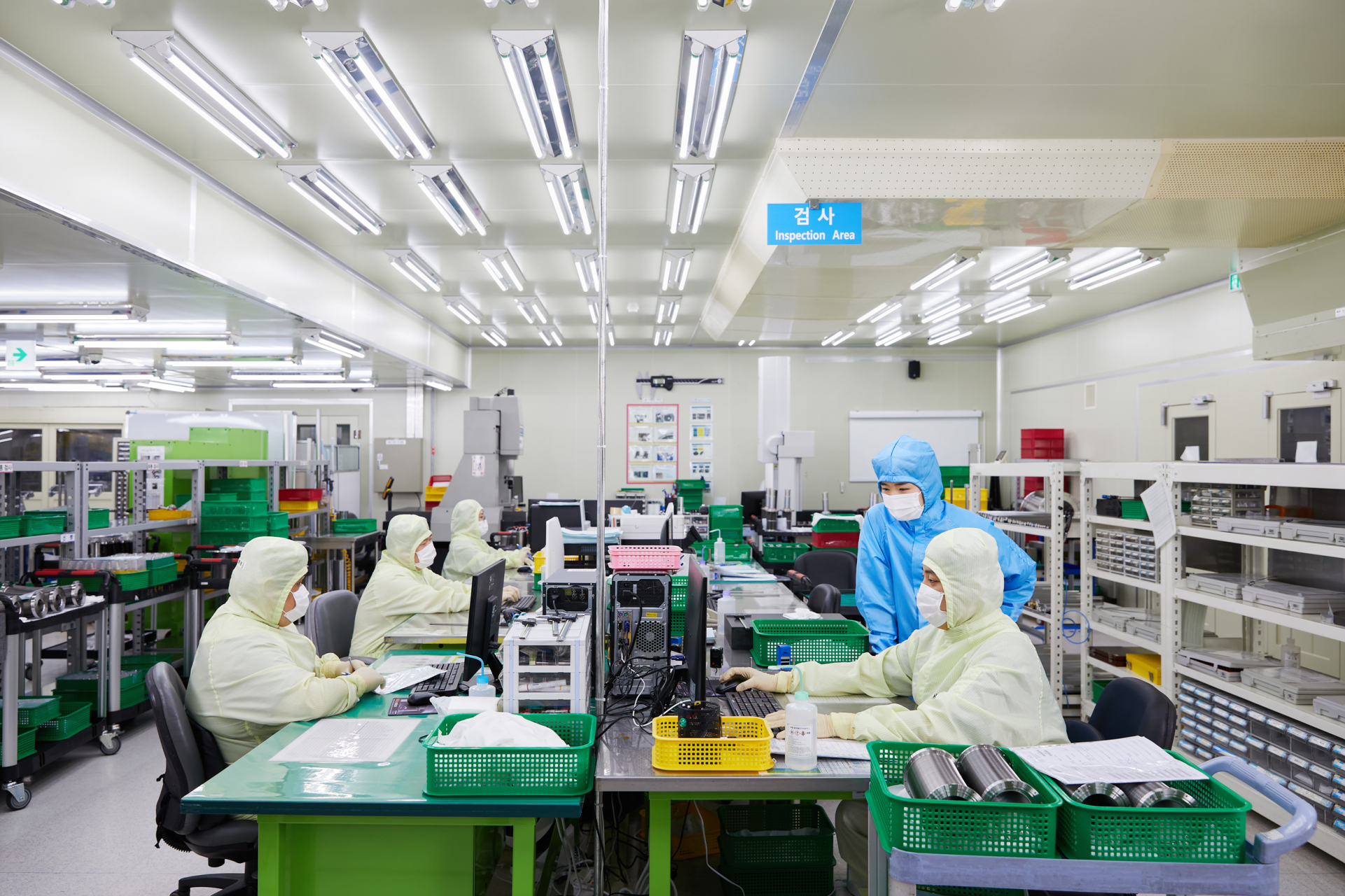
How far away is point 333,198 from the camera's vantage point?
4.51m

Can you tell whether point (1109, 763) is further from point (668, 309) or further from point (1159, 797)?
point (668, 309)

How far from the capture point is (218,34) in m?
2.97

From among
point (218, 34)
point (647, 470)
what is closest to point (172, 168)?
point (218, 34)

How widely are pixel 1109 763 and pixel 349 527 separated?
7060 millimetres

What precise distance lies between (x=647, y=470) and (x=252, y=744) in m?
7.97

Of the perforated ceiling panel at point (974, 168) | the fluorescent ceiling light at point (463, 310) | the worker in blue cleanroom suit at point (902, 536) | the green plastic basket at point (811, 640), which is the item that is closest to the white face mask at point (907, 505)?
the worker in blue cleanroom suit at point (902, 536)

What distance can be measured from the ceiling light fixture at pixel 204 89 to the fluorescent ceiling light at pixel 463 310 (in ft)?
10.8

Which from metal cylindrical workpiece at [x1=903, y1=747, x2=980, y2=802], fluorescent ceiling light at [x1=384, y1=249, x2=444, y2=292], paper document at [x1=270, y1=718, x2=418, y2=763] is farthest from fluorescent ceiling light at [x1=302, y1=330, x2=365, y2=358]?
metal cylindrical workpiece at [x1=903, y1=747, x2=980, y2=802]

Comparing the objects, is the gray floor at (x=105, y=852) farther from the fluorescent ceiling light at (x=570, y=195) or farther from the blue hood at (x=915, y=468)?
the fluorescent ceiling light at (x=570, y=195)

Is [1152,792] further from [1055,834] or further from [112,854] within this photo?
[112,854]

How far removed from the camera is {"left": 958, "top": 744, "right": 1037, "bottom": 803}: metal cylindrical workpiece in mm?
1475

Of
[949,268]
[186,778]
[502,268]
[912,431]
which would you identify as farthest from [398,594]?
[912,431]

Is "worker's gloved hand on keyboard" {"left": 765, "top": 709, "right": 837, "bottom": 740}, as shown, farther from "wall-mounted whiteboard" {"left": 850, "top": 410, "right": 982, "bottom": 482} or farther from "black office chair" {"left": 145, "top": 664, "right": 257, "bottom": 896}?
"wall-mounted whiteboard" {"left": 850, "top": 410, "right": 982, "bottom": 482}

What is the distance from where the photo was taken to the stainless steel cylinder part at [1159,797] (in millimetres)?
1470
